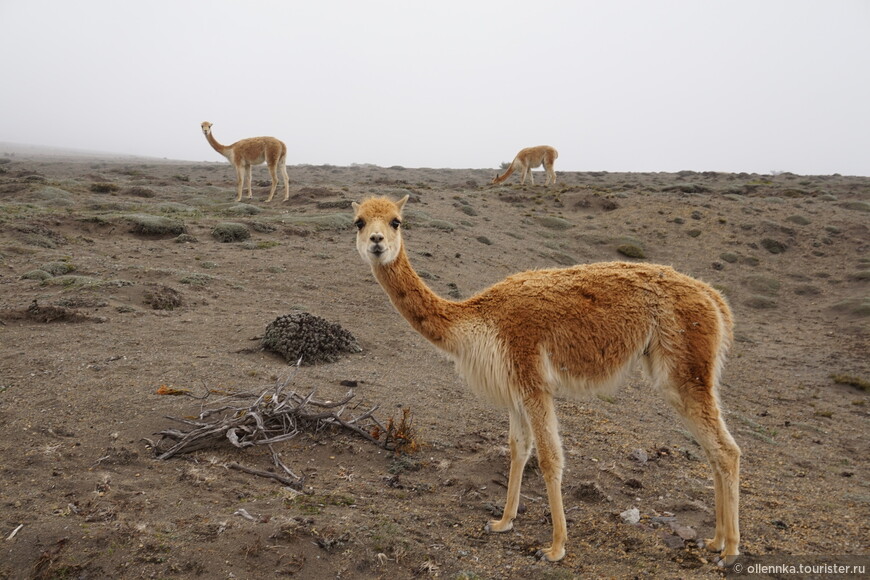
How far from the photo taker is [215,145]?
24.1 meters

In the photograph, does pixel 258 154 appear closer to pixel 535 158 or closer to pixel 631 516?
pixel 535 158

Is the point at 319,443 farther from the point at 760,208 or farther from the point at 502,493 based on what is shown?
the point at 760,208

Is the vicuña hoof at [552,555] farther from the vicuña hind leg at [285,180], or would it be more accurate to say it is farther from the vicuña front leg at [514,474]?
the vicuña hind leg at [285,180]

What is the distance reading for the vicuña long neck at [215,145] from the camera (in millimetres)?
23577

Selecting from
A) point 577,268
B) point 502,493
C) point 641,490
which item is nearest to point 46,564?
point 502,493

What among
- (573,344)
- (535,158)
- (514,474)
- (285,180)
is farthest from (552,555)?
(535,158)

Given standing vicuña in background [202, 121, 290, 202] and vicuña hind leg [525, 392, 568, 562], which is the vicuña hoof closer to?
vicuña hind leg [525, 392, 568, 562]

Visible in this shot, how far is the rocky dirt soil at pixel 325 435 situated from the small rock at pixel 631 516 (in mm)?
37

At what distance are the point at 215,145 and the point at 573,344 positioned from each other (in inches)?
929

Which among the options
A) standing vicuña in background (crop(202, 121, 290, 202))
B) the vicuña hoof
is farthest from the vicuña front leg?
standing vicuña in background (crop(202, 121, 290, 202))

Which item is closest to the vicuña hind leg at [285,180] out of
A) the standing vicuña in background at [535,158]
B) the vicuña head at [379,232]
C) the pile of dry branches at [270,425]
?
the standing vicuña in background at [535,158]

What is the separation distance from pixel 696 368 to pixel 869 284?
18.2m

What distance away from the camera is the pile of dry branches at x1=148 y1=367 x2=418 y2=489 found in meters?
5.00

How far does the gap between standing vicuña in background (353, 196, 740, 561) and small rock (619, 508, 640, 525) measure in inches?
24.4
